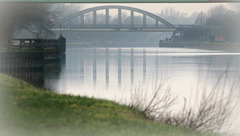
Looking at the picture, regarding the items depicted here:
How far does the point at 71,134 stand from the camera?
32.9 ft

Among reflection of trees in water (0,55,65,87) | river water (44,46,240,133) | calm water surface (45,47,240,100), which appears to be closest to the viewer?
river water (44,46,240,133)

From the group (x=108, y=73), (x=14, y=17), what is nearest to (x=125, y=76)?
(x=108, y=73)

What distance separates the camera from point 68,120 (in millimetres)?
11289

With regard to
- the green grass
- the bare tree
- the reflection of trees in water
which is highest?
the bare tree

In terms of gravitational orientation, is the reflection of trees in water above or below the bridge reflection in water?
above

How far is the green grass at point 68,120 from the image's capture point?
10289 millimetres

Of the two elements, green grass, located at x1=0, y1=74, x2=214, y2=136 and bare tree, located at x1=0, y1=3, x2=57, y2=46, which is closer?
green grass, located at x1=0, y1=74, x2=214, y2=136

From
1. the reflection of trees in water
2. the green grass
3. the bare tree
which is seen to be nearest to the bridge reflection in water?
the reflection of trees in water

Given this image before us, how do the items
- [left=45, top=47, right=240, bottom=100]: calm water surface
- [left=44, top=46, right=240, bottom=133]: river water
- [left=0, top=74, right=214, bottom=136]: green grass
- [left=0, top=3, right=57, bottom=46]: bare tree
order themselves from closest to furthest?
[left=0, top=74, right=214, bottom=136]: green grass → [left=44, top=46, right=240, bottom=133]: river water → [left=45, top=47, right=240, bottom=100]: calm water surface → [left=0, top=3, right=57, bottom=46]: bare tree

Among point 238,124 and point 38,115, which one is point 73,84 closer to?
point 238,124

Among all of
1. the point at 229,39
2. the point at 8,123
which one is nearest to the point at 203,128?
the point at 8,123

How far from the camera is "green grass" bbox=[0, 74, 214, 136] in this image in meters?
10.3

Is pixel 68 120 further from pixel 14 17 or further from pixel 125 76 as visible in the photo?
pixel 14 17

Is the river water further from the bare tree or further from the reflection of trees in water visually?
the bare tree
